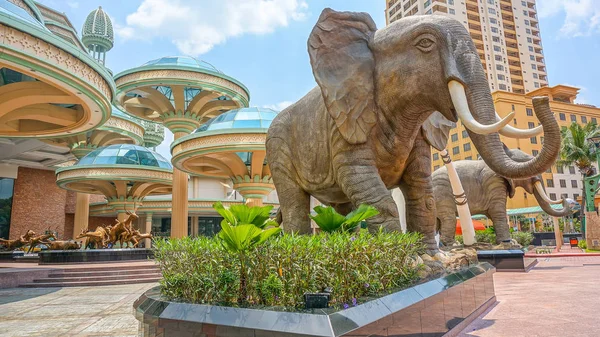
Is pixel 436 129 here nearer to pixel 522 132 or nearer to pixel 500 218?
pixel 522 132

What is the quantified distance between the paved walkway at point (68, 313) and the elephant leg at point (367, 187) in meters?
2.81

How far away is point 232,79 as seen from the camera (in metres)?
20.4

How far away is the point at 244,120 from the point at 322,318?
638 inches

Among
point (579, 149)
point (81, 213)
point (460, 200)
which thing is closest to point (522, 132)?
point (460, 200)

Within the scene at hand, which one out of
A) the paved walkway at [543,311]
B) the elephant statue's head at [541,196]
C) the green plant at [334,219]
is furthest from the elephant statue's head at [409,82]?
the elephant statue's head at [541,196]

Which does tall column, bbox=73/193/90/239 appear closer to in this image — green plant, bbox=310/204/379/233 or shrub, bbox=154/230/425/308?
shrub, bbox=154/230/425/308

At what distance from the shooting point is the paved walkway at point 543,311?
11.4 feet

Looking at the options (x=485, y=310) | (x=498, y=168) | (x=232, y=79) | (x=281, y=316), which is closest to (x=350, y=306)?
(x=281, y=316)

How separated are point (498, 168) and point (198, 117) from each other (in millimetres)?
20034

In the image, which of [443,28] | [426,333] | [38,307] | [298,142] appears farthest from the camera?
[38,307]

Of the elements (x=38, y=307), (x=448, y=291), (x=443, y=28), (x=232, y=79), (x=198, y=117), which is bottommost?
(x=38, y=307)

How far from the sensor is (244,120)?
1789 cm

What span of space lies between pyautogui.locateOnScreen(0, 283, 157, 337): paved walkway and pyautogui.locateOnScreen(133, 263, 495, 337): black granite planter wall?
80.7 inches

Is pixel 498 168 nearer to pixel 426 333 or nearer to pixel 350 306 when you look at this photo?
pixel 426 333
